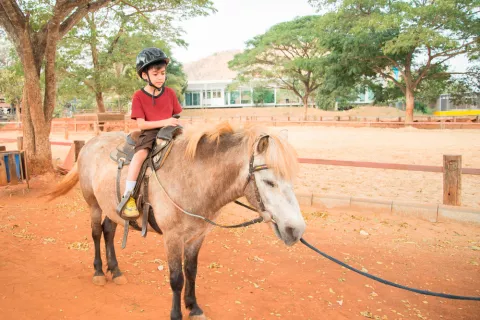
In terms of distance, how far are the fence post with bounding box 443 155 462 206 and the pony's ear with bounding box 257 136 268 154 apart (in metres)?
4.96

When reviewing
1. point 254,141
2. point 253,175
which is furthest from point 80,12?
point 253,175

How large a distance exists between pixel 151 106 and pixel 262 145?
126 cm

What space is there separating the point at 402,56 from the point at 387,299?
25309 mm

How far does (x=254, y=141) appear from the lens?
2.38 meters

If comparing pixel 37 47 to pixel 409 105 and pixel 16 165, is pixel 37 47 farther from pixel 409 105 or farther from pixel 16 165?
pixel 409 105

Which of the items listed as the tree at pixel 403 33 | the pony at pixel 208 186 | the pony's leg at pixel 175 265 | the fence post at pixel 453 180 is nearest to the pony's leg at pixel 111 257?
the pony at pixel 208 186

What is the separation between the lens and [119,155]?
3.35 meters

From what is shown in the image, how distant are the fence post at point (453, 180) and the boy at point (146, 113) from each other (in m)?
5.18

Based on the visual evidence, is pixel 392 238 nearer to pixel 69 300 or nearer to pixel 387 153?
pixel 69 300

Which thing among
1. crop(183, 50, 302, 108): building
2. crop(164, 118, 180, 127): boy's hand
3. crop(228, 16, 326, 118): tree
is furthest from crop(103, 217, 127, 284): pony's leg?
crop(183, 50, 302, 108): building

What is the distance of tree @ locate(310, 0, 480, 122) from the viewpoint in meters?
19.5

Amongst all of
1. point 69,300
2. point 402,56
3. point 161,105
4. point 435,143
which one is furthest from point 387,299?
point 402,56

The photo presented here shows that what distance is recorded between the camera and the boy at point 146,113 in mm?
2877

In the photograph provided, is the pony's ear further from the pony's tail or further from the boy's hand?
the pony's tail
